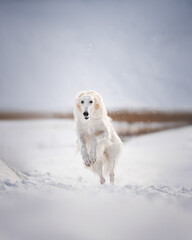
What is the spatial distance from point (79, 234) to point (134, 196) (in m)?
0.82

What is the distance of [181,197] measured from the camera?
252 cm

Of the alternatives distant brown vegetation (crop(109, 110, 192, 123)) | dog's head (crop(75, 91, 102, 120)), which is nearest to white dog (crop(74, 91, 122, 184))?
dog's head (crop(75, 91, 102, 120))

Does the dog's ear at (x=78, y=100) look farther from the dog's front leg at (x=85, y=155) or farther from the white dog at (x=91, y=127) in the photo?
the dog's front leg at (x=85, y=155)

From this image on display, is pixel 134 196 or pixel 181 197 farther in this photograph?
pixel 181 197

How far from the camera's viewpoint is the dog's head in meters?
2.42

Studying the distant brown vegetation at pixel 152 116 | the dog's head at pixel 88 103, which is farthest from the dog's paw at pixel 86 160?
the distant brown vegetation at pixel 152 116

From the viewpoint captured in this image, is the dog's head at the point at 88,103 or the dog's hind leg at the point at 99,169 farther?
the dog's hind leg at the point at 99,169

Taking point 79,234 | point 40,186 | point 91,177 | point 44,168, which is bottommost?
point 79,234

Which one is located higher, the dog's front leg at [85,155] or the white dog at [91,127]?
the white dog at [91,127]

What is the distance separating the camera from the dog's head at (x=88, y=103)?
242cm

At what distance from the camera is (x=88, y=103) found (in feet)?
8.15

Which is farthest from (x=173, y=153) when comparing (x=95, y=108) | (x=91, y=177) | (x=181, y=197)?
(x=95, y=108)

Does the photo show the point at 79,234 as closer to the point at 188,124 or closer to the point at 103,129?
the point at 103,129

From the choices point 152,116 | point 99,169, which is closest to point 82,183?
point 99,169
